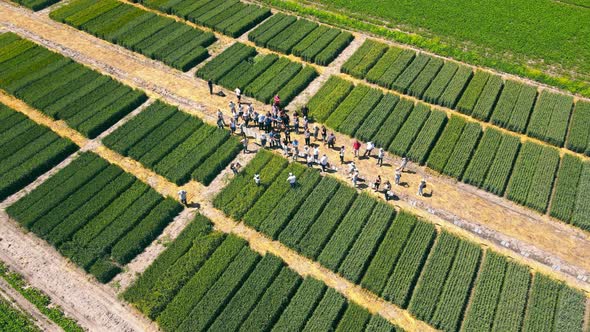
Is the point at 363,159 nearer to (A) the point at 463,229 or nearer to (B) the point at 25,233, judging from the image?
(A) the point at 463,229

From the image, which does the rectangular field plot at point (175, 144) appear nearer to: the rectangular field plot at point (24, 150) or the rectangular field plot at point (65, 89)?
the rectangular field plot at point (65, 89)

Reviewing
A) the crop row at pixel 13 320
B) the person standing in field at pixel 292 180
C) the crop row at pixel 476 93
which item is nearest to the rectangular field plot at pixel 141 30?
the crop row at pixel 476 93

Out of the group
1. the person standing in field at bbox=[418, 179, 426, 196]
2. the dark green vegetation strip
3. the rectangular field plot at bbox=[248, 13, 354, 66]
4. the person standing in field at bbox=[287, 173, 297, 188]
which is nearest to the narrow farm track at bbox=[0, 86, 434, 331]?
the dark green vegetation strip

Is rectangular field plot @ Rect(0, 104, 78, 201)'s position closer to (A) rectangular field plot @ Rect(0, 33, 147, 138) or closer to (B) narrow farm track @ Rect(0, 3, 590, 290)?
(A) rectangular field plot @ Rect(0, 33, 147, 138)

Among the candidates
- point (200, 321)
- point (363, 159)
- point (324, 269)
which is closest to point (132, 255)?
point (200, 321)

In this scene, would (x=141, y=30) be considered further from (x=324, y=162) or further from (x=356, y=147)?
(x=356, y=147)
